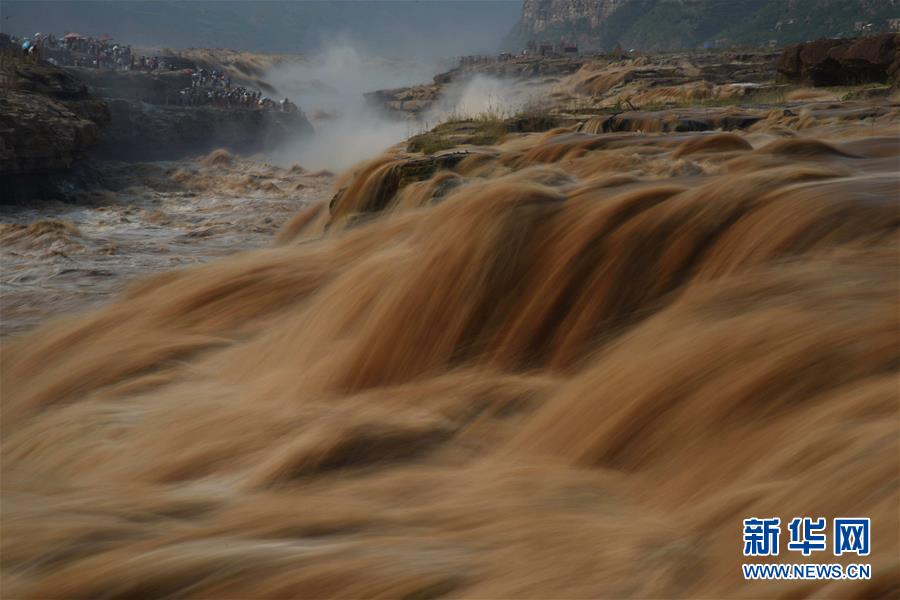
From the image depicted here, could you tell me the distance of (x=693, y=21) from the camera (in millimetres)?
84188

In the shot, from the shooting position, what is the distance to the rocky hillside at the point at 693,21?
60.1m

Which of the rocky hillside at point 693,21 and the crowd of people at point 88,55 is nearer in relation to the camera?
the crowd of people at point 88,55

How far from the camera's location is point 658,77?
736 inches

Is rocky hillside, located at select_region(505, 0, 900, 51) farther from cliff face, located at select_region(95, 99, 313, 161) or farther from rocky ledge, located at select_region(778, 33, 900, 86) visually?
rocky ledge, located at select_region(778, 33, 900, 86)

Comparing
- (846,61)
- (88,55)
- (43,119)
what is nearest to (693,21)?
(88,55)

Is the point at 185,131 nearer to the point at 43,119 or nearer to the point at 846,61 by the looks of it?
the point at 43,119

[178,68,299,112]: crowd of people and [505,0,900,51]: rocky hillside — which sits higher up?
[505,0,900,51]: rocky hillside

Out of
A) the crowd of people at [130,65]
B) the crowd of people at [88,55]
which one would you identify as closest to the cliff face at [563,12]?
the crowd of people at [88,55]

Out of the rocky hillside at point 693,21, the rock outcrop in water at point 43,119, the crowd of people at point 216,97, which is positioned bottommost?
the rock outcrop in water at point 43,119

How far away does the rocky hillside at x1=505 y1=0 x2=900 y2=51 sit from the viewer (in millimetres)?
60094

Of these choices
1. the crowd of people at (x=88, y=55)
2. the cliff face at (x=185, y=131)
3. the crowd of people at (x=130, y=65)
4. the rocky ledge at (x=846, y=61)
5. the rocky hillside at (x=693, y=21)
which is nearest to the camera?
the rocky ledge at (x=846, y=61)

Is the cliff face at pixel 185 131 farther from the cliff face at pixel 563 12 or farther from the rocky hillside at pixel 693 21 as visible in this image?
the cliff face at pixel 563 12


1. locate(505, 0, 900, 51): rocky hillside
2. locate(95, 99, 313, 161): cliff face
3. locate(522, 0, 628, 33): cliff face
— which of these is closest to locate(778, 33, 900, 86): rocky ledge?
locate(95, 99, 313, 161): cliff face

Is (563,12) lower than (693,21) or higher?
higher
